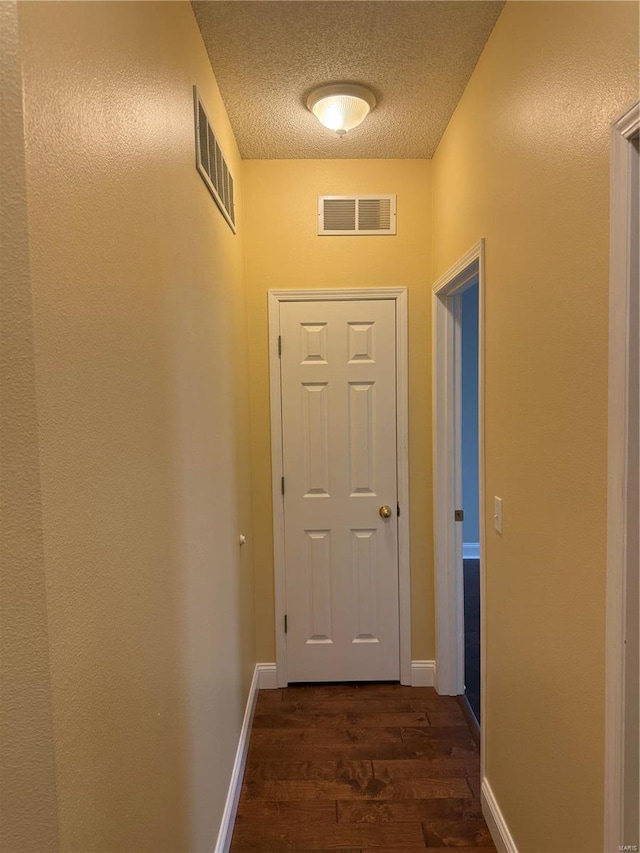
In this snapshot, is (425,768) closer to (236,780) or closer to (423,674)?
(423,674)

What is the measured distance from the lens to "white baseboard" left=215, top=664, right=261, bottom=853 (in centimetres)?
148

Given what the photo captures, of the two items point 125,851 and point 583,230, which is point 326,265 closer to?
point 583,230

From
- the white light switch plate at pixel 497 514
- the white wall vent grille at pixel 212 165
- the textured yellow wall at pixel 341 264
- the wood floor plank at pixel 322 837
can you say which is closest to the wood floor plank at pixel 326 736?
the wood floor plank at pixel 322 837

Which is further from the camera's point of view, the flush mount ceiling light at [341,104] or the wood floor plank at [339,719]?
the wood floor plank at [339,719]

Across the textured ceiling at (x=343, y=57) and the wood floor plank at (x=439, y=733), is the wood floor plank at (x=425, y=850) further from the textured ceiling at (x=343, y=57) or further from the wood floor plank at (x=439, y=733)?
the textured ceiling at (x=343, y=57)

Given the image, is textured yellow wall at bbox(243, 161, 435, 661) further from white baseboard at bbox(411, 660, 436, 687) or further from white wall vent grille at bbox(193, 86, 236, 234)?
white wall vent grille at bbox(193, 86, 236, 234)

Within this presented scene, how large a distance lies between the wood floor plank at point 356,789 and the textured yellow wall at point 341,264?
70 centimetres

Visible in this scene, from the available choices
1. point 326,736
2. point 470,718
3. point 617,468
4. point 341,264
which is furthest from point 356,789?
point 341,264

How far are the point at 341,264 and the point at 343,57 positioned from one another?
2.93 feet

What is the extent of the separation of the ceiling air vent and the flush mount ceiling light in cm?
44

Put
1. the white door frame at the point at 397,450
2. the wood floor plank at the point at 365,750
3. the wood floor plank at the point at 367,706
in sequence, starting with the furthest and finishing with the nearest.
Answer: the white door frame at the point at 397,450 → the wood floor plank at the point at 367,706 → the wood floor plank at the point at 365,750

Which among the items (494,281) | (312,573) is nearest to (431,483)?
(312,573)

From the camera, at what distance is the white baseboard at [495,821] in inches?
56.5

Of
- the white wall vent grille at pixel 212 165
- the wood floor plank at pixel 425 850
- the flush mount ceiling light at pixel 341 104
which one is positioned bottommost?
the wood floor plank at pixel 425 850
